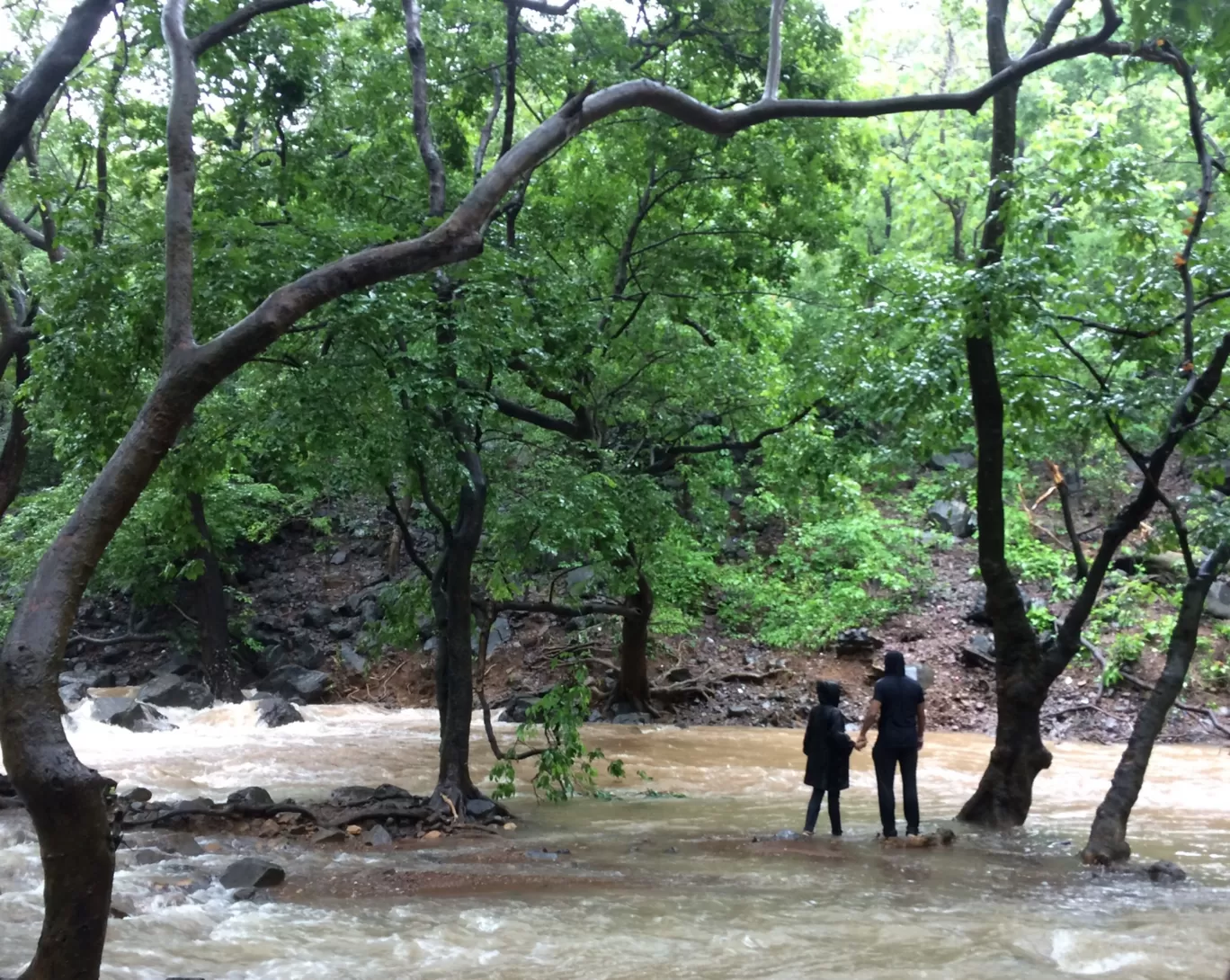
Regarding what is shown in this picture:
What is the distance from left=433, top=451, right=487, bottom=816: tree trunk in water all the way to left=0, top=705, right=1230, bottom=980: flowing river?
33.2 inches

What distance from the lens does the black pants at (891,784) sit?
9414mm

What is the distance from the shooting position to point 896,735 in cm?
952

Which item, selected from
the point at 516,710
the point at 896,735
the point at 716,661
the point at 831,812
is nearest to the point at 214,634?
the point at 516,710

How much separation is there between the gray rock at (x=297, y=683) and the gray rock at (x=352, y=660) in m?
0.75

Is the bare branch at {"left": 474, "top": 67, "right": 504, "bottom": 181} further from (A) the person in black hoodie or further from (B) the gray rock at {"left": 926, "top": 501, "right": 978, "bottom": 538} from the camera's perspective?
(B) the gray rock at {"left": 926, "top": 501, "right": 978, "bottom": 538}

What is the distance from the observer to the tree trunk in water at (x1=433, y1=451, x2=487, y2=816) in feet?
33.1

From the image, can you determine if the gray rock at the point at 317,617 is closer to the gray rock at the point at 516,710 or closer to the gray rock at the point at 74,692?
the gray rock at the point at 74,692

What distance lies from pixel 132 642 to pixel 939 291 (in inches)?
825

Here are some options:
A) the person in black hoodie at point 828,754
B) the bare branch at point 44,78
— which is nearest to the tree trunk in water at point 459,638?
the person in black hoodie at point 828,754

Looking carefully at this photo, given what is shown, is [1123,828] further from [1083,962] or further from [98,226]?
[98,226]

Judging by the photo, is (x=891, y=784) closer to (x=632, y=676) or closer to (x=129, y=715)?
(x=632, y=676)

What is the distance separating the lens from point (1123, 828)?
838cm

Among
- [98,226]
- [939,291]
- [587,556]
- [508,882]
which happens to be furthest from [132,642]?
[939,291]

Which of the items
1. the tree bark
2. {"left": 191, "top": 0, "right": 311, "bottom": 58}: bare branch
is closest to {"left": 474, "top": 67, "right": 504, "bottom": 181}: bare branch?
{"left": 191, "top": 0, "right": 311, "bottom": 58}: bare branch
